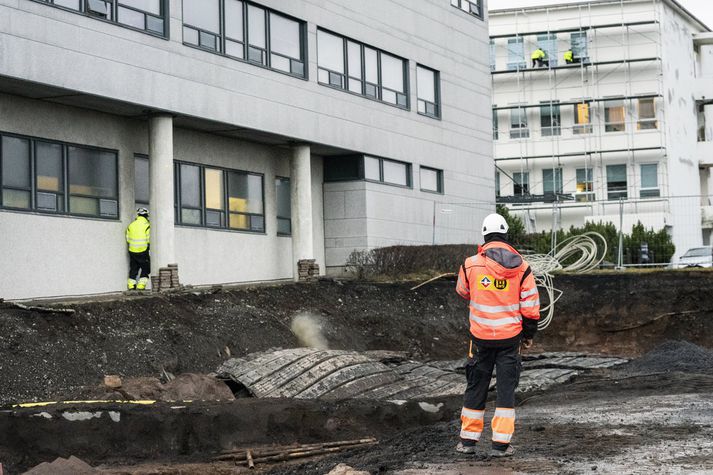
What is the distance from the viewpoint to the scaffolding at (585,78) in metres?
60.7

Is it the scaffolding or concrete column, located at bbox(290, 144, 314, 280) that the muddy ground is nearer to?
concrete column, located at bbox(290, 144, 314, 280)

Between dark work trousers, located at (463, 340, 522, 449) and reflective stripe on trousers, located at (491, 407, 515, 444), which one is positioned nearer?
reflective stripe on trousers, located at (491, 407, 515, 444)

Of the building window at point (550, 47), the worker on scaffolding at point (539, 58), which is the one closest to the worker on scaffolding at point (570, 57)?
the building window at point (550, 47)

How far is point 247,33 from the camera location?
2636cm

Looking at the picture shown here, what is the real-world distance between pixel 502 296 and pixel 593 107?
5288 centimetres

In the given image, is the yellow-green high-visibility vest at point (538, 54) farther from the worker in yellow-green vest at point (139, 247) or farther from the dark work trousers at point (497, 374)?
the dark work trousers at point (497, 374)

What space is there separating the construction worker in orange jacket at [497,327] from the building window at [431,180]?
22496 mm

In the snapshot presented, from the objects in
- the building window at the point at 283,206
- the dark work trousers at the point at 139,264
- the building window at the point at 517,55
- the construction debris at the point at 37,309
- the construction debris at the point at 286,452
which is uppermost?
the building window at the point at 517,55

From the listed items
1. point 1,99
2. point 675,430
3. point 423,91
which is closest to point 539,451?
point 675,430

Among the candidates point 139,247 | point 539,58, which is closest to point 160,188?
point 139,247

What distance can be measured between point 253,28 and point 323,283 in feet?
21.4

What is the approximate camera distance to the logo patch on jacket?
11.1 metres

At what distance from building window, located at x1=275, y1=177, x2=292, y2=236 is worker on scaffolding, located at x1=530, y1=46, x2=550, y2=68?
1388 inches

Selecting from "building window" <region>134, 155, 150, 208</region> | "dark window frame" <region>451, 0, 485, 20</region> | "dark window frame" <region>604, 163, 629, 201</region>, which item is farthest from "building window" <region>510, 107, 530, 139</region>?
"building window" <region>134, 155, 150, 208</region>
